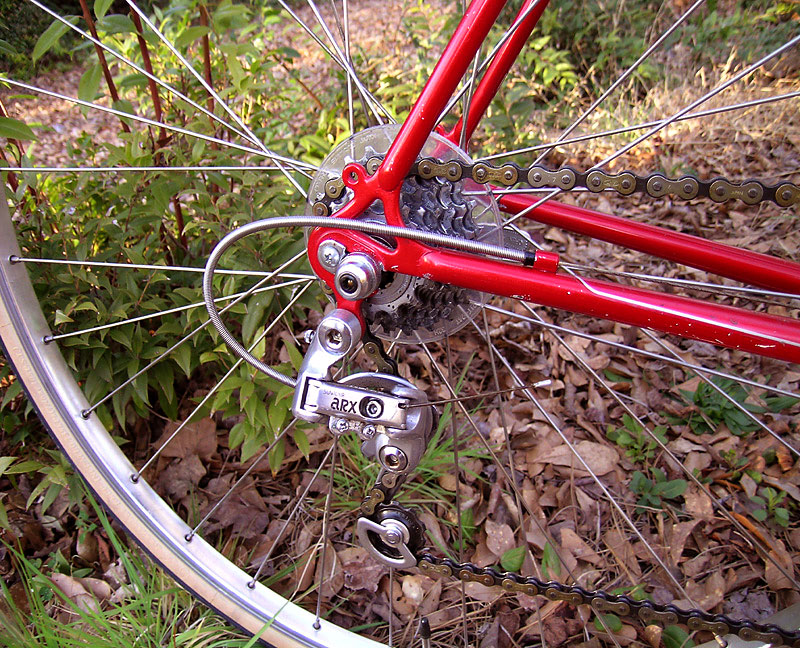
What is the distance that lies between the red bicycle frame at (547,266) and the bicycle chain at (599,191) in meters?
0.08

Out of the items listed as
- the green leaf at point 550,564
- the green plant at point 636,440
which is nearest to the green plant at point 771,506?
the green plant at point 636,440

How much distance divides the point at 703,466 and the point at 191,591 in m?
1.35

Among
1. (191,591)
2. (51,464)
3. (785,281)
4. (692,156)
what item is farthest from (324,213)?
(692,156)

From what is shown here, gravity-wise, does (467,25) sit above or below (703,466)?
above

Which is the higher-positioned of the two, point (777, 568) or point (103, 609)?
point (777, 568)

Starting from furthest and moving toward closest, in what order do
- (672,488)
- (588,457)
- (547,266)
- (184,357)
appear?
1. (588,457)
2. (672,488)
3. (184,357)
4. (547,266)

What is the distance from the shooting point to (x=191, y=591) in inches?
57.0

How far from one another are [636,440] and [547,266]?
973 millimetres

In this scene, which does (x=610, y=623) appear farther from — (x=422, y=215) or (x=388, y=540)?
(x=422, y=215)

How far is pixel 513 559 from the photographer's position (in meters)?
1.59

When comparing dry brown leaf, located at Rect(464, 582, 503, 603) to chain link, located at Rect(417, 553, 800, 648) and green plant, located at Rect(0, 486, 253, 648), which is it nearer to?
chain link, located at Rect(417, 553, 800, 648)

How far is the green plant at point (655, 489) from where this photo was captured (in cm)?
171

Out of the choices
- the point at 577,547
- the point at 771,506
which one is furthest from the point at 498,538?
the point at 771,506

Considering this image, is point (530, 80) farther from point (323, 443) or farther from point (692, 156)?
point (323, 443)
